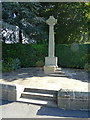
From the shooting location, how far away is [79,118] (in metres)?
4.07

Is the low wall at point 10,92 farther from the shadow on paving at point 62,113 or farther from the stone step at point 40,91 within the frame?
the shadow on paving at point 62,113

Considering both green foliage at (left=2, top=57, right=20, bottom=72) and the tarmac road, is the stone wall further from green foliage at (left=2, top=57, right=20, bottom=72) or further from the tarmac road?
green foliage at (left=2, top=57, right=20, bottom=72)

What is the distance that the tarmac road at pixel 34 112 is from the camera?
165 inches

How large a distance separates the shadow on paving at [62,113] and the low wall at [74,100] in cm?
17

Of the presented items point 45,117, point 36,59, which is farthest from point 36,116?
point 36,59

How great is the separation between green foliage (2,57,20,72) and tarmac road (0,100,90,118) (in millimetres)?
5712

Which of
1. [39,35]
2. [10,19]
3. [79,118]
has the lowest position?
[79,118]

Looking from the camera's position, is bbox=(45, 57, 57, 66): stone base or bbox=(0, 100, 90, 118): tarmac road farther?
bbox=(45, 57, 57, 66): stone base

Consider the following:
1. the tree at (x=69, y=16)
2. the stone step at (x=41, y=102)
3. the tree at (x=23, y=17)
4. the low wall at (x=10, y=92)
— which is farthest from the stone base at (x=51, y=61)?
the tree at (x=69, y=16)

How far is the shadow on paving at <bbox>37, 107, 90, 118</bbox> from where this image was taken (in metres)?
4.23

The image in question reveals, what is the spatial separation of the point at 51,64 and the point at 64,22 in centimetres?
620

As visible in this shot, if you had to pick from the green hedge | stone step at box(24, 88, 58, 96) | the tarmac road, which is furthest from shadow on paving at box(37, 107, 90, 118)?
the green hedge

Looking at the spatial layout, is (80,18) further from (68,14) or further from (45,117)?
(45,117)

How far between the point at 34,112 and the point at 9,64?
23.0 feet
